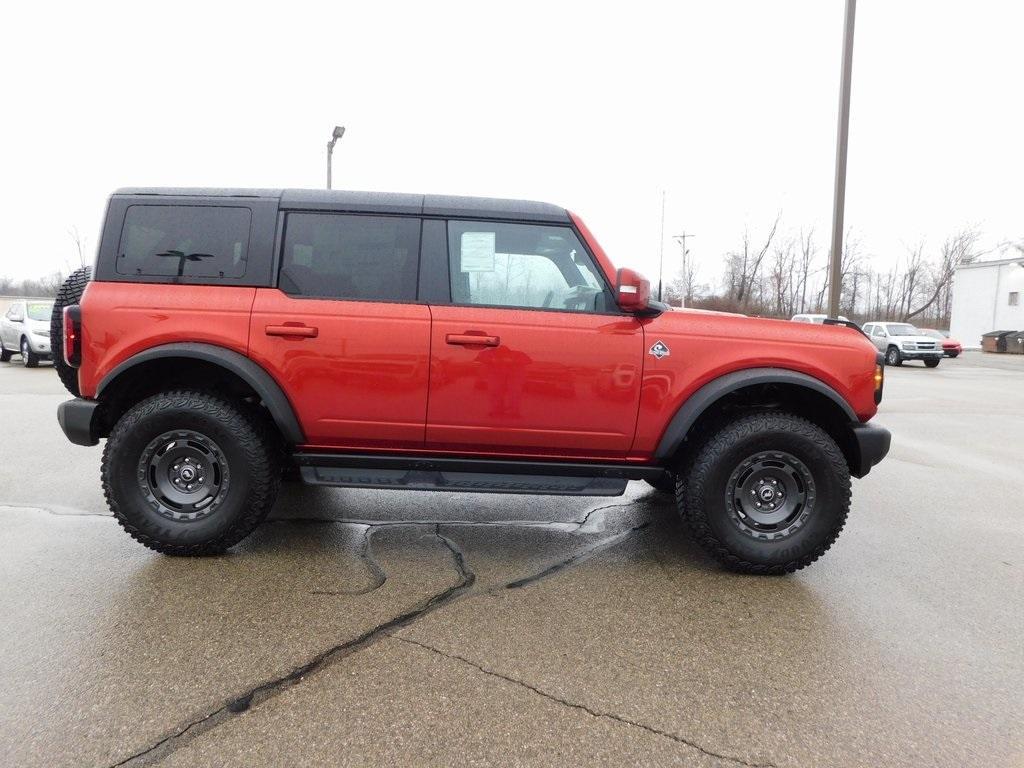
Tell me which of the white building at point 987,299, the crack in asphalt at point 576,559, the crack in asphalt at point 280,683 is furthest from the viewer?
the white building at point 987,299

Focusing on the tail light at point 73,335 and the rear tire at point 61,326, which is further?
the rear tire at point 61,326

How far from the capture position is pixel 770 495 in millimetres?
3641

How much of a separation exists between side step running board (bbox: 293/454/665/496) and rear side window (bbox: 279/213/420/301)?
35.8 inches

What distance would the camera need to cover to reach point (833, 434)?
3.85 meters

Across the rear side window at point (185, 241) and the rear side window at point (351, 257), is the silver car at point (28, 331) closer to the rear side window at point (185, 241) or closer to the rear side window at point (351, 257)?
the rear side window at point (185, 241)

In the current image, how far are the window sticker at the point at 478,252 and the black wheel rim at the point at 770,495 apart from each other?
1.76 m

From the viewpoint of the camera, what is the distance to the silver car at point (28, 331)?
15.9 metres

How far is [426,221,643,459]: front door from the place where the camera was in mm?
3529

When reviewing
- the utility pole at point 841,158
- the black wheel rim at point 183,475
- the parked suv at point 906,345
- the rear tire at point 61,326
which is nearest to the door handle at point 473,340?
the black wheel rim at point 183,475

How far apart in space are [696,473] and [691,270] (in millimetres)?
54455

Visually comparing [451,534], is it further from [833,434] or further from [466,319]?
→ [833,434]

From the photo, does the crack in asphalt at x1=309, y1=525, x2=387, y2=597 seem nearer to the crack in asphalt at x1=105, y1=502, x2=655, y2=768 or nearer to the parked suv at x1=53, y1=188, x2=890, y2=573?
the crack in asphalt at x1=105, y1=502, x2=655, y2=768

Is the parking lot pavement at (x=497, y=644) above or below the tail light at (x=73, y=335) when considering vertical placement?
below

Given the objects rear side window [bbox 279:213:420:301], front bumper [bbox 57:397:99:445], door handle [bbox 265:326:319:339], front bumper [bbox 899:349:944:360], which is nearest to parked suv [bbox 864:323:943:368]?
front bumper [bbox 899:349:944:360]
